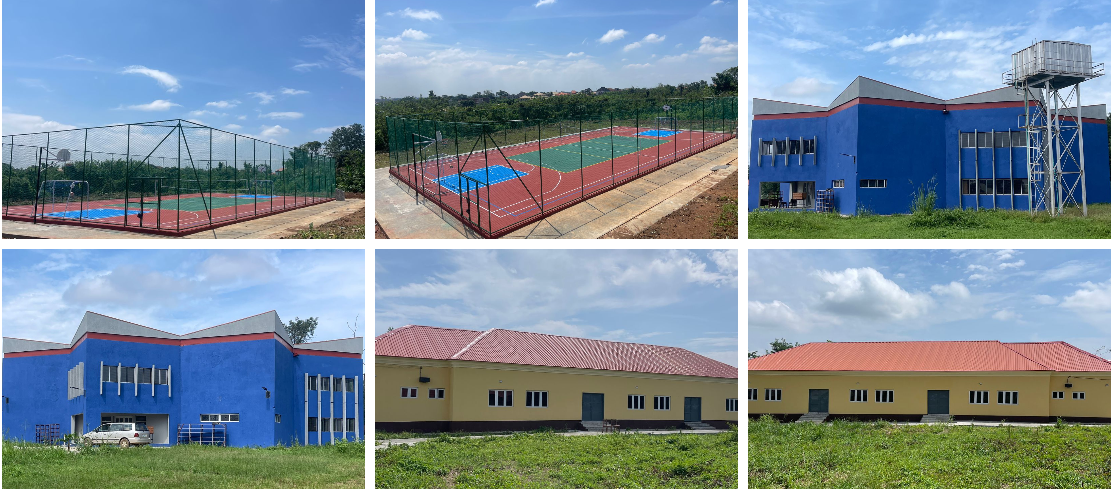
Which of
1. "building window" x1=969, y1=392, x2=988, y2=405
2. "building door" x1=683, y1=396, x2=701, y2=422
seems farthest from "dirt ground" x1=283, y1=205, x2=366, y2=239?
"building window" x1=969, y1=392, x2=988, y2=405

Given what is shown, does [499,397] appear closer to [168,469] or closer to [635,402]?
[635,402]

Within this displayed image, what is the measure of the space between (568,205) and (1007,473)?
6.79 m

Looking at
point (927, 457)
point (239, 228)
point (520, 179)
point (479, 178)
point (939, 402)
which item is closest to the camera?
point (927, 457)

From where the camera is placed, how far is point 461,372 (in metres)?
11.4

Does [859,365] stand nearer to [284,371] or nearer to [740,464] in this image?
[740,464]

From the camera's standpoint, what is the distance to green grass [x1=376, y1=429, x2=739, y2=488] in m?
7.36

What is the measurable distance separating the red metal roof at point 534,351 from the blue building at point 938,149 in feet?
13.0

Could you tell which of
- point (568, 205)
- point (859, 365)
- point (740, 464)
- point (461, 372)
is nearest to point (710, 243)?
point (740, 464)

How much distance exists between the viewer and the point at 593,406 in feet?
42.5

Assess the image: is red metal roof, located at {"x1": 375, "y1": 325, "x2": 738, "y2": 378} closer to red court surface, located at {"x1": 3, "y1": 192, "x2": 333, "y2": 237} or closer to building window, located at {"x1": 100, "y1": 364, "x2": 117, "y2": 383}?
red court surface, located at {"x1": 3, "y1": 192, "x2": 333, "y2": 237}

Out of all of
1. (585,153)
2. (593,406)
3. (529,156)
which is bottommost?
(593,406)

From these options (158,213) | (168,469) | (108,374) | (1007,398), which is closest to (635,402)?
(1007,398)

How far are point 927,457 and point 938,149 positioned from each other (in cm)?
918

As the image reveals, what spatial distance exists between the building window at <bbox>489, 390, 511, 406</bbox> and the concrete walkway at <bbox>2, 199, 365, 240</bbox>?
4.93 m
